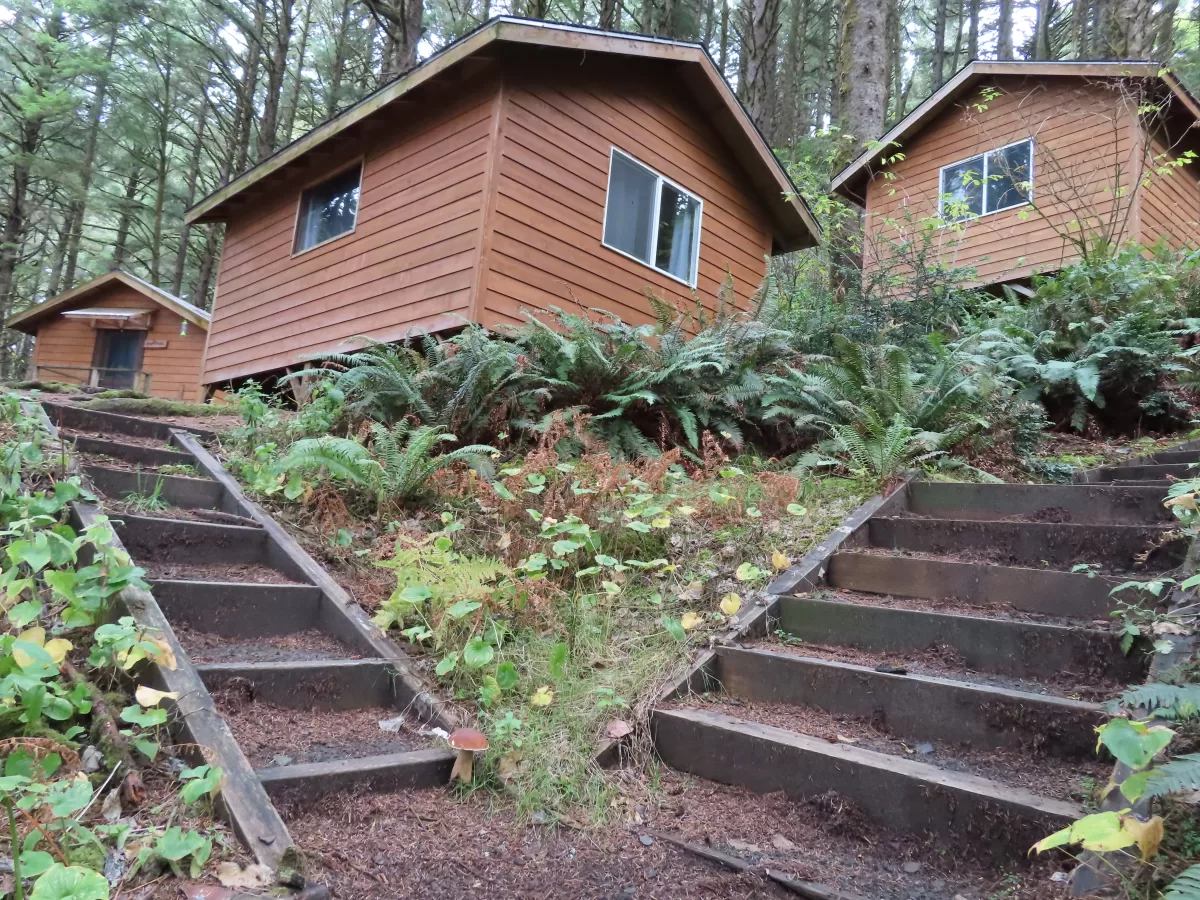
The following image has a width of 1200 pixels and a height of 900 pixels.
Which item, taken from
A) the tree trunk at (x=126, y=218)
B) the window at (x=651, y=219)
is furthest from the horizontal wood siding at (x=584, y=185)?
the tree trunk at (x=126, y=218)

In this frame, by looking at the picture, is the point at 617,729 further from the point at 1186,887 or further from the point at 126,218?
the point at 126,218

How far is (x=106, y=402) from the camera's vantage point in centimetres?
581

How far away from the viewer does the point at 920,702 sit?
2318 mm

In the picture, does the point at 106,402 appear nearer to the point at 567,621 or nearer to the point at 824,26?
the point at 567,621

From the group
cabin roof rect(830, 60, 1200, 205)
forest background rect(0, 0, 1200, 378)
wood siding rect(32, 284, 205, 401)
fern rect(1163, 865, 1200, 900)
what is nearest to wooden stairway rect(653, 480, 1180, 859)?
fern rect(1163, 865, 1200, 900)

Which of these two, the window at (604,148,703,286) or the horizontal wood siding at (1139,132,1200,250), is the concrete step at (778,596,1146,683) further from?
the horizontal wood siding at (1139,132,1200,250)

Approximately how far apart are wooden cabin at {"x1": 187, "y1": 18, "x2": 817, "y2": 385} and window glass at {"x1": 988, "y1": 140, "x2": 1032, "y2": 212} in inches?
154

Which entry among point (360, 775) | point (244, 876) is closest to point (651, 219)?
point (360, 775)

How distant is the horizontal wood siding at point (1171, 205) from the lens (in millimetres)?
10953

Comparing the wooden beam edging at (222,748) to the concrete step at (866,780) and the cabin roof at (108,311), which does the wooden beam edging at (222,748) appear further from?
the cabin roof at (108,311)

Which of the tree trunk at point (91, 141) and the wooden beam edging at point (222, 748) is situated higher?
the tree trunk at point (91, 141)

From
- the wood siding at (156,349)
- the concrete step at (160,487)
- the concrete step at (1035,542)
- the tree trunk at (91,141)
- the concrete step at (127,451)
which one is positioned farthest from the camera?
the wood siding at (156,349)

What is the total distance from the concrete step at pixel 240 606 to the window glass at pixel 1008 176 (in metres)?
12.2

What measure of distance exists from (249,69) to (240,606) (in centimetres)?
1834
